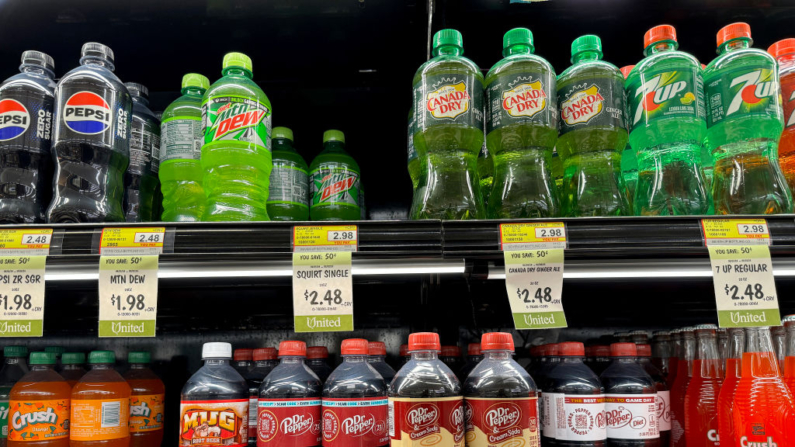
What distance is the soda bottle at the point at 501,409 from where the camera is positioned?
970 mm

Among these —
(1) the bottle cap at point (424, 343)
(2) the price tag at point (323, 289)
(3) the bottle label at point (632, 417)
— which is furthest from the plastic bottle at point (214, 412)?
(3) the bottle label at point (632, 417)

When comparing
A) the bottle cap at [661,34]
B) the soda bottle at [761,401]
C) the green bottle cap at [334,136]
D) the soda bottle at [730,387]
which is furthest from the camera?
the green bottle cap at [334,136]

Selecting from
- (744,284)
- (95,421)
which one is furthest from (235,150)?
(744,284)

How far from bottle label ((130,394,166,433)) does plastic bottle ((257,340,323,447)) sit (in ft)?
1.38

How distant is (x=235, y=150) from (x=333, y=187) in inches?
13.2

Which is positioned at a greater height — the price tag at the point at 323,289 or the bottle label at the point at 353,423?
the price tag at the point at 323,289

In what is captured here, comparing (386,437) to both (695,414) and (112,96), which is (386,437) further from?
(112,96)

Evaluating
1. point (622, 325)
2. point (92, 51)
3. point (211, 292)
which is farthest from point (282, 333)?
point (622, 325)

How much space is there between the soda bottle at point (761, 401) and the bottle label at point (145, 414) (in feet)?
4.49

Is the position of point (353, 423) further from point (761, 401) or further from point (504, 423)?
point (761, 401)

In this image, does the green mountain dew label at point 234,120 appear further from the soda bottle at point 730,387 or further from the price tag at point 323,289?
the soda bottle at point 730,387

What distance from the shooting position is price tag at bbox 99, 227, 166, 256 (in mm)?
1024

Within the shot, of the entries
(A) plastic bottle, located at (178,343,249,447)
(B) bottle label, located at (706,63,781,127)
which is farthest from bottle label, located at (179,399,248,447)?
(B) bottle label, located at (706,63,781,127)

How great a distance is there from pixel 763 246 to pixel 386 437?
0.85 meters
